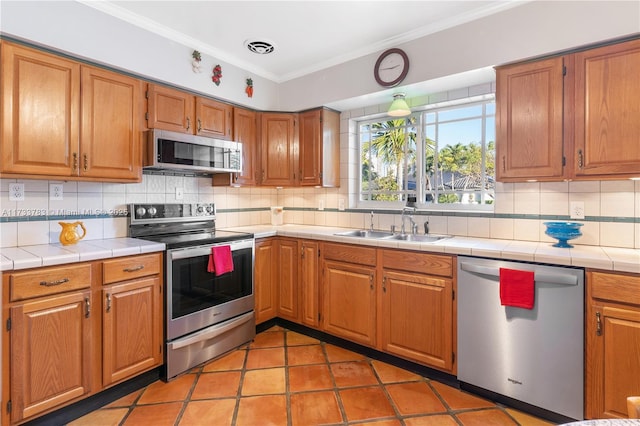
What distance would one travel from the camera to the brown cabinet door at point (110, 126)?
2.13 m

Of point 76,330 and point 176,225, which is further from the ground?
point 176,225

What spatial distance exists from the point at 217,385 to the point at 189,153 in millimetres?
1692

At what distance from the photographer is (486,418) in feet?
6.22

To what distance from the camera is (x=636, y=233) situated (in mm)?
2053

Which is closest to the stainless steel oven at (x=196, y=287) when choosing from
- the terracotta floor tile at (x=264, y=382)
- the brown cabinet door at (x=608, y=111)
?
the terracotta floor tile at (x=264, y=382)

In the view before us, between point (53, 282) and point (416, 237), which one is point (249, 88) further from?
point (53, 282)

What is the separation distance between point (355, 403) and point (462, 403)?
0.66 metres

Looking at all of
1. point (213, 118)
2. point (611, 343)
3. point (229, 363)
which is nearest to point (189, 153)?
point (213, 118)

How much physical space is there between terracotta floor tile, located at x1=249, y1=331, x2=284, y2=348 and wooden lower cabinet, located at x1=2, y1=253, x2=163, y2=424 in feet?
2.70

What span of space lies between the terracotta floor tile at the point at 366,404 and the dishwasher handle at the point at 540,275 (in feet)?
3.18

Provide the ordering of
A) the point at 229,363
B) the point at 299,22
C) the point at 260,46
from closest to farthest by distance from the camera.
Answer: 1. the point at 299,22
2. the point at 229,363
3. the point at 260,46

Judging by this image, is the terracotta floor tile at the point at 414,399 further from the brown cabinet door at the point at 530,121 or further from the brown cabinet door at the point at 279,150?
the brown cabinet door at the point at 279,150

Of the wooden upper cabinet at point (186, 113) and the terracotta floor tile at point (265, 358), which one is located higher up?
the wooden upper cabinet at point (186, 113)

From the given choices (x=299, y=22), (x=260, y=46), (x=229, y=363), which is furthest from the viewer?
(x=260, y=46)
